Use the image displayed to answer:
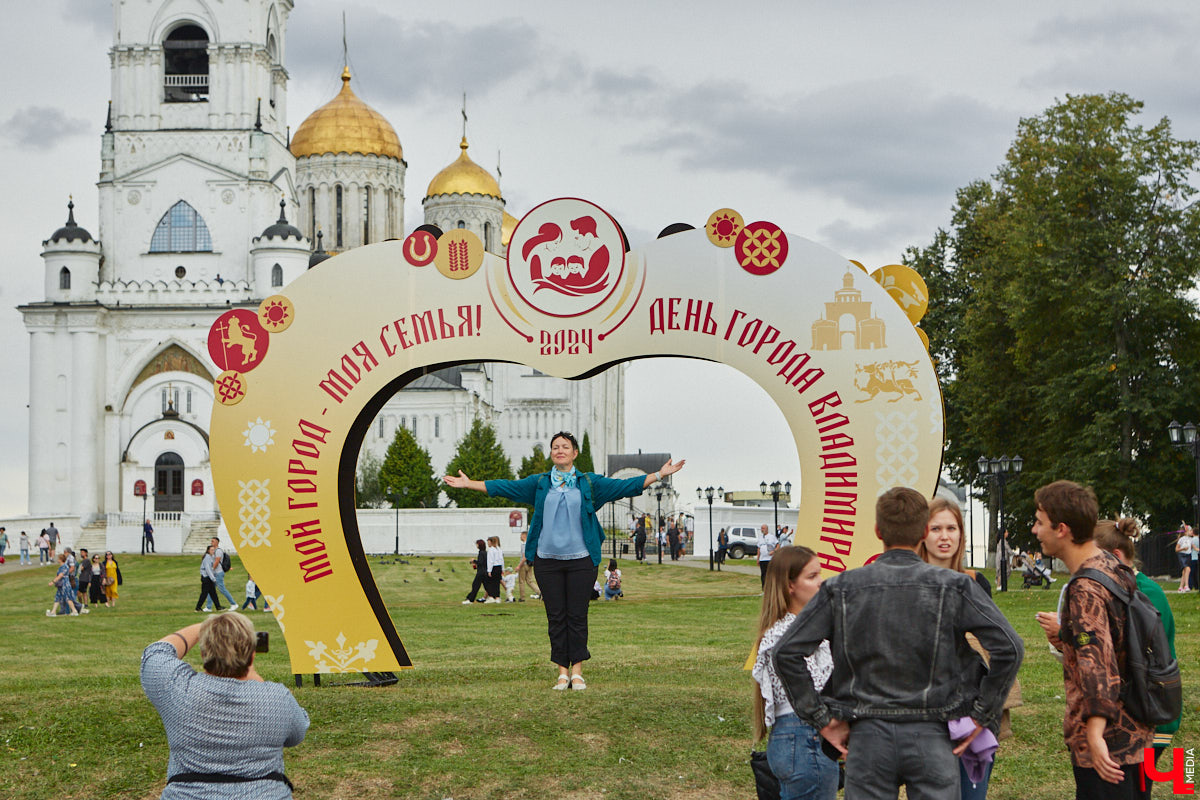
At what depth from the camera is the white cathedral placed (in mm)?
65688

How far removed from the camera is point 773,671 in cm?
540

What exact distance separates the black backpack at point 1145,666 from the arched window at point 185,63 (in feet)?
231

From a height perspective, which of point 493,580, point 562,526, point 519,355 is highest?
point 519,355

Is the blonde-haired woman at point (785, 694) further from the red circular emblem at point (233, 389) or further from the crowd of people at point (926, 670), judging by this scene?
the red circular emblem at point (233, 389)

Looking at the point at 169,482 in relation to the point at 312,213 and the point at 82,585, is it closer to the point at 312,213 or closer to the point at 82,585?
the point at 312,213

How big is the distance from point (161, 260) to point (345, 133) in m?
19.9

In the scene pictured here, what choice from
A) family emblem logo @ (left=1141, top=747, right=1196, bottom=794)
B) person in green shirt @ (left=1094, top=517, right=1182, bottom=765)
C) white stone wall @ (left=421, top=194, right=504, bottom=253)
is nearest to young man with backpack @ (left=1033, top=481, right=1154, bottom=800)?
person in green shirt @ (left=1094, top=517, right=1182, bottom=765)

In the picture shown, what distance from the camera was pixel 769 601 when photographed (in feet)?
18.1

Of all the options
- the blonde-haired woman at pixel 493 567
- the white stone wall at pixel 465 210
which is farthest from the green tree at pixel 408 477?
the blonde-haired woman at pixel 493 567

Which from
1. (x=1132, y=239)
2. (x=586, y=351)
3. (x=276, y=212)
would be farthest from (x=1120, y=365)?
(x=276, y=212)

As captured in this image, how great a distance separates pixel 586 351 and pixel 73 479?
6080 cm

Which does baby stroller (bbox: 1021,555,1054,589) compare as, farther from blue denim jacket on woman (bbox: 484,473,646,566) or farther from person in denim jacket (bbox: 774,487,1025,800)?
person in denim jacket (bbox: 774,487,1025,800)

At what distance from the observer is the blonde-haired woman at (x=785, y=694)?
5379 mm

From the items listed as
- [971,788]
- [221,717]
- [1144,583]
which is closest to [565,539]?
[971,788]
